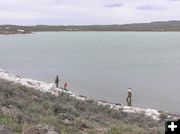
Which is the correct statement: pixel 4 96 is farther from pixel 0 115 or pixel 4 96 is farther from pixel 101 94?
pixel 101 94

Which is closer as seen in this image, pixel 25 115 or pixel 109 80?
pixel 25 115

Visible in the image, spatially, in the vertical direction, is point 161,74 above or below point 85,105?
below

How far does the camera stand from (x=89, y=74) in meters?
45.2

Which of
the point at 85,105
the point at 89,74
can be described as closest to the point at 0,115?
the point at 85,105

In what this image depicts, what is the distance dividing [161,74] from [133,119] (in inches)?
1233

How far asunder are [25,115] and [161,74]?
1424 inches

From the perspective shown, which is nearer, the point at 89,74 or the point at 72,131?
the point at 72,131

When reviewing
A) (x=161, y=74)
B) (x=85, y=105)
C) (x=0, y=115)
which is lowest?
(x=161, y=74)

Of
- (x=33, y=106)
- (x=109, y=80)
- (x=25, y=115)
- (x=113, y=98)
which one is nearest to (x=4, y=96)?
(x=33, y=106)

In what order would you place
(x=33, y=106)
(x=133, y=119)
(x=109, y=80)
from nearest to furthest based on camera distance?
(x=33, y=106) → (x=133, y=119) → (x=109, y=80)

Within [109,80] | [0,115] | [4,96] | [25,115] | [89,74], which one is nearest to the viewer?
[0,115]

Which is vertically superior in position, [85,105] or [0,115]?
[0,115]

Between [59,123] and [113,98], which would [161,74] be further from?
[59,123]

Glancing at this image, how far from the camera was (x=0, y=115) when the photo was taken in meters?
10.1
